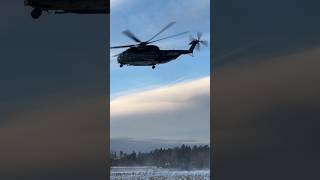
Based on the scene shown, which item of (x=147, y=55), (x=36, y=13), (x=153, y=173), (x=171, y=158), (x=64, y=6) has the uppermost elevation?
(x=64, y=6)

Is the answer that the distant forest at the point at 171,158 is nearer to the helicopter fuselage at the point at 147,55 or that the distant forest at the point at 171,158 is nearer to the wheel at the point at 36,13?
the helicopter fuselage at the point at 147,55

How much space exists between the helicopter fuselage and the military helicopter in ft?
15.3

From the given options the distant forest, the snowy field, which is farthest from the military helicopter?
the snowy field

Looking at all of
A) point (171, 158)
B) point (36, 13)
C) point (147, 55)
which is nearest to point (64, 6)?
point (36, 13)

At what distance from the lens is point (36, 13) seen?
235 feet

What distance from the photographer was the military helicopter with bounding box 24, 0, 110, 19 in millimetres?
72125

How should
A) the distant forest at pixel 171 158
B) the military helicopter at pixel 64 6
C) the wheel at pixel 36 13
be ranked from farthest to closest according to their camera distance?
the distant forest at pixel 171 158, the military helicopter at pixel 64 6, the wheel at pixel 36 13

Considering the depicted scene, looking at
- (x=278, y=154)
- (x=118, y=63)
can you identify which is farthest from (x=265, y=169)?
(x=118, y=63)

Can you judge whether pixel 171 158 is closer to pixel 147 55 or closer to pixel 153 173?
pixel 153 173

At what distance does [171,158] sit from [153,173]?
1.63 m

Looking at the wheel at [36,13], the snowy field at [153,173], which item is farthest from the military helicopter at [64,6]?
the snowy field at [153,173]

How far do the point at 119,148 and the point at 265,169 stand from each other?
33.4ft

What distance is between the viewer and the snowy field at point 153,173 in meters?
77.2

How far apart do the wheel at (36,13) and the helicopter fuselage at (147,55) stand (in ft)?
30.7
